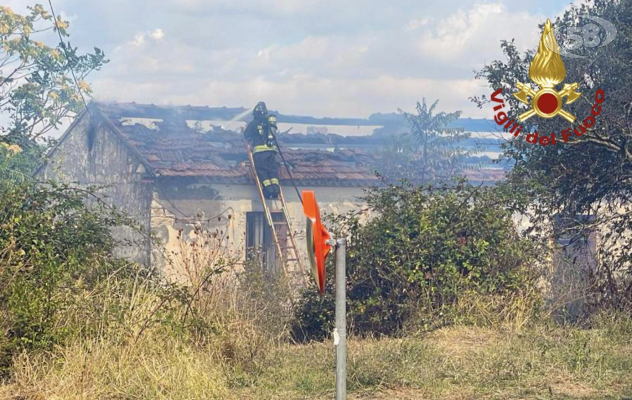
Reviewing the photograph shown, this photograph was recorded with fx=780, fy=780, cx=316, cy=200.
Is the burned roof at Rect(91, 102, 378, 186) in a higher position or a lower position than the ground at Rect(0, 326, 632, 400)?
higher

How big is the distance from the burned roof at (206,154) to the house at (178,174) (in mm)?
28

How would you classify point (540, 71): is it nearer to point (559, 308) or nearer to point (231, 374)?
point (559, 308)

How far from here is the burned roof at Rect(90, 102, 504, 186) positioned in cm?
2036

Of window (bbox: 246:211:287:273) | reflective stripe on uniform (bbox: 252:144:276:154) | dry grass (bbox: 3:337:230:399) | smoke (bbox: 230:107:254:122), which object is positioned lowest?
window (bbox: 246:211:287:273)

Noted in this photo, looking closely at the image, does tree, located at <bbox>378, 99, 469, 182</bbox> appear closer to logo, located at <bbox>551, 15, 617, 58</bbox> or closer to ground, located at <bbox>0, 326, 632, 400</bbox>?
logo, located at <bbox>551, 15, 617, 58</bbox>

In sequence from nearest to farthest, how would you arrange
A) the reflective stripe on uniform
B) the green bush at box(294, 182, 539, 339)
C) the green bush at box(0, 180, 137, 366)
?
the green bush at box(0, 180, 137, 366)
the green bush at box(294, 182, 539, 339)
the reflective stripe on uniform

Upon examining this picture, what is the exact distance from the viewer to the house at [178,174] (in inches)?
786

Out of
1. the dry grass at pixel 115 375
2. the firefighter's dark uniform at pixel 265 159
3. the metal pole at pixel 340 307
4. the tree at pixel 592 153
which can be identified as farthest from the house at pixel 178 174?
the metal pole at pixel 340 307

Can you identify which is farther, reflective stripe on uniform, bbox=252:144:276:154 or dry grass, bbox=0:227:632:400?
reflective stripe on uniform, bbox=252:144:276:154

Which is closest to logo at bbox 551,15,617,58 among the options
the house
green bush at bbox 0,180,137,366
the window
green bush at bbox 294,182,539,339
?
green bush at bbox 294,182,539,339

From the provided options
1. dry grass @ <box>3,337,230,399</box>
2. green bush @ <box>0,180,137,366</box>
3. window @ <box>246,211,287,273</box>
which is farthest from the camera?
window @ <box>246,211,287,273</box>

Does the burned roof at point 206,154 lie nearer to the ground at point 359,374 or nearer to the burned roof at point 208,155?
the burned roof at point 208,155

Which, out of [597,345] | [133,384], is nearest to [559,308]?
[597,345]

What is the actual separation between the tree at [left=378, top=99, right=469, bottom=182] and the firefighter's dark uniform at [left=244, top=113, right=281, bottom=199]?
6.13 m
